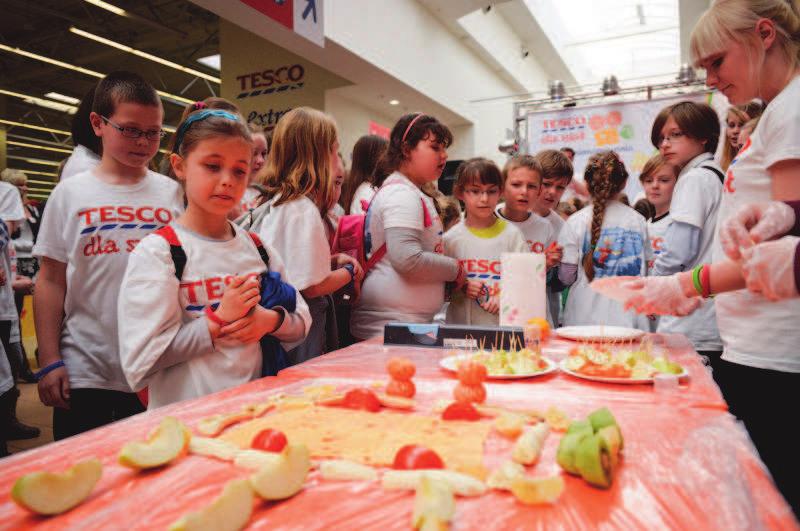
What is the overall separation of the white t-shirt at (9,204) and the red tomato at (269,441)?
161 inches

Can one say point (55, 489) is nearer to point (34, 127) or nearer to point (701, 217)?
point (701, 217)

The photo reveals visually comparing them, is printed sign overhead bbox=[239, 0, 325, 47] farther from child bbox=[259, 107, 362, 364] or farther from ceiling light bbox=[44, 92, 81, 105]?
ceiling light bbox=[44, 92, 81, 105]

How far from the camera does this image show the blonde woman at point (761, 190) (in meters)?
1.39

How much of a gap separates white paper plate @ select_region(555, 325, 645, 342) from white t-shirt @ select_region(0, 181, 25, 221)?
13.2 feet

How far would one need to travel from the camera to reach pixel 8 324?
136 inches

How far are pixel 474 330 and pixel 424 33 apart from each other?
7.14m

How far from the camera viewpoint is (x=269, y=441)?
2.80ft

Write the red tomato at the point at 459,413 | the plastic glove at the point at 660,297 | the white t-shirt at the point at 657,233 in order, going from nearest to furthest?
1. the red tomato at the point at 459,413
2. the plastic glove at the point at 660,297
3. the white t-shirt at the point at 657,233

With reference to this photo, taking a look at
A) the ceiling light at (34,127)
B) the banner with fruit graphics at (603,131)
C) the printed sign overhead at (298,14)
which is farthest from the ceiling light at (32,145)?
the banner with fruit graphics at (603,131)

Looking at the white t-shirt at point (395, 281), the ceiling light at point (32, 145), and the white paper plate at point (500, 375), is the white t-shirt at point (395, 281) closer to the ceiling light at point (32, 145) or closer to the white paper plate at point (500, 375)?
the white paper plate at point (500, 375)

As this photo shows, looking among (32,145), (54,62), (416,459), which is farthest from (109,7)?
(32,145)

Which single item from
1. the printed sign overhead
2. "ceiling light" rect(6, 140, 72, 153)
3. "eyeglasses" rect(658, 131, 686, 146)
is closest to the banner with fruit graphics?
the printed sign overhead

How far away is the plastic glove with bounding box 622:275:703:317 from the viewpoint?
1506mm

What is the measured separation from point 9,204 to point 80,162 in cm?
278
